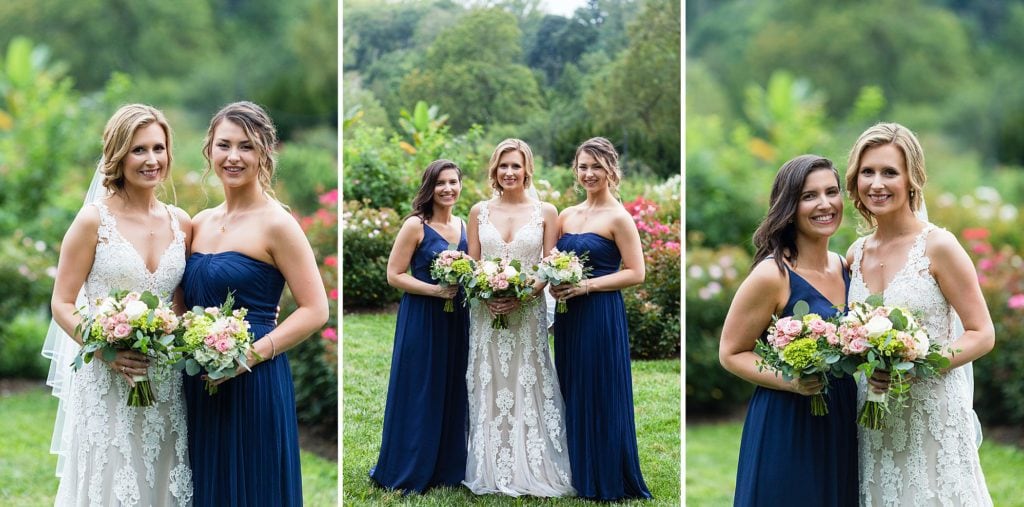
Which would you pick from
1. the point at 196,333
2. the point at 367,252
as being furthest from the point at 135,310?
the point at 367,252

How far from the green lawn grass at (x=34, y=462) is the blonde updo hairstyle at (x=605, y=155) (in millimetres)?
3294

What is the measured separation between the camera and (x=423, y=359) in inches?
269

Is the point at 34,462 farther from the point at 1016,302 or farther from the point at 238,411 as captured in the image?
the point at 1016,302

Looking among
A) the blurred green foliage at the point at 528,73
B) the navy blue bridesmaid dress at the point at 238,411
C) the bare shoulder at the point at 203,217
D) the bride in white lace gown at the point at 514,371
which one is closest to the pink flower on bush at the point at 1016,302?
the blurred green foliage at the point at 528,73

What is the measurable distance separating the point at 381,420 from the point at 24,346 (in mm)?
5963

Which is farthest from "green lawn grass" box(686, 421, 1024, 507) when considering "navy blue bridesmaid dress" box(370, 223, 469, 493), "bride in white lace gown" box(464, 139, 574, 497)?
"navy blue bridesmaid dress" box(370, 223, 469, 493)

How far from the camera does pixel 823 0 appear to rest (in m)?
11.6

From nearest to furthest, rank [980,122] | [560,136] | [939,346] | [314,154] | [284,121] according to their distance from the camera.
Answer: [939,346], [560,136], [314,154], [284,121], [980,122]

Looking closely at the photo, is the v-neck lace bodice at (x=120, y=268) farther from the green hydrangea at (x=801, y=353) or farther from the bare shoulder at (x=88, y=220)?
the green hydrangea at (x=801, y=353)

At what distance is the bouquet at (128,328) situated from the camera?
15.4 feet

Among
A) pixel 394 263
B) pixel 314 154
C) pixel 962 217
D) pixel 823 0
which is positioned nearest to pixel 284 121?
pixel 314 154

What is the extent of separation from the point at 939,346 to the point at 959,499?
81cm

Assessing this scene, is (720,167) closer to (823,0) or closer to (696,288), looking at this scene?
(696,288)

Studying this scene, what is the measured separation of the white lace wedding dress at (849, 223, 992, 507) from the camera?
492 cm
